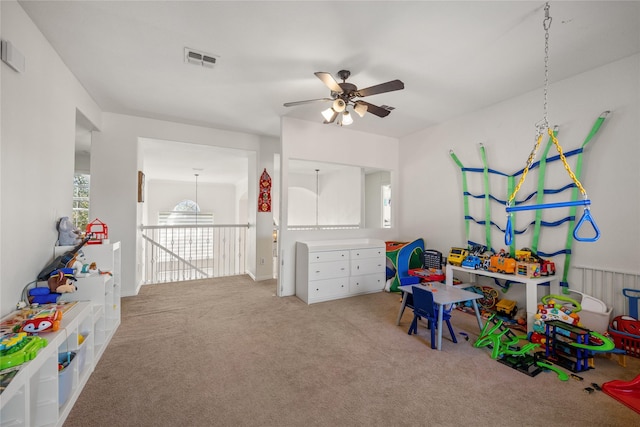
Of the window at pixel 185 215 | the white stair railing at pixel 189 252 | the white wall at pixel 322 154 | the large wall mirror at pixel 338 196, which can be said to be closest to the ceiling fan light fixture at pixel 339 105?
the white wall at pixel 322 154

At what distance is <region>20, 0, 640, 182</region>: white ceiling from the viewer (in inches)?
75.7

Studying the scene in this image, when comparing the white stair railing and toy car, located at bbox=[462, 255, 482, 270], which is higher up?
toy car, located at bbox=[462, 255, 482, 270]

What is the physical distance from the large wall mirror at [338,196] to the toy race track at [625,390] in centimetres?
419

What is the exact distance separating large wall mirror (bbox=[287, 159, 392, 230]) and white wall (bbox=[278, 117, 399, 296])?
3.87 feet

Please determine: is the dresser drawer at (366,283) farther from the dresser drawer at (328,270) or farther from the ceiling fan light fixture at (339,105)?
the ceiling fan light fixture at (339,105)

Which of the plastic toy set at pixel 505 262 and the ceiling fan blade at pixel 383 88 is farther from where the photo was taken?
the plastic toy set at pixel 505 262

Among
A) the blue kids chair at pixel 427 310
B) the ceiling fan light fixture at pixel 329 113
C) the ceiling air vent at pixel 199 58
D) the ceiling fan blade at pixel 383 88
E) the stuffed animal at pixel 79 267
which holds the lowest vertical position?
the blue kids chair at pixel 427 310

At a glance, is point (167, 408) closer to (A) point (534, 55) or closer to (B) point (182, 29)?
(B) point (182, 29)

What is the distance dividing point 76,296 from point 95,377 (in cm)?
64

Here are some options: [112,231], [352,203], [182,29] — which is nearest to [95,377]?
[112,231]

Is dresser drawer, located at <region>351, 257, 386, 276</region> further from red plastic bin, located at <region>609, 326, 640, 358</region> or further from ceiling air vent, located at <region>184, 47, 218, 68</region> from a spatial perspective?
ceiling air vent, located at <region>184, 47, 218, 68</region>

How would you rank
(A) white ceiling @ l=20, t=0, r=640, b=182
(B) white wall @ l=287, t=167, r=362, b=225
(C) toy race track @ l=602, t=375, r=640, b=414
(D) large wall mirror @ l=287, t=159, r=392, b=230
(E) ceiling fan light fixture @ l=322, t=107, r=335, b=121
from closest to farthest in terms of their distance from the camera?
(C) toy race track @ l=602, t=375, r=640, b=414 → (A) white ceiling @ l=20, t=0, r=640, b=182 → (E) ceiling fan light fixture @ l=322, t=107, r=335, b=121 → (D) large wall mirror @ l=287, t=159, r=392, b=230 → (B) white wall @ l=287, t=167, r=362, b=225

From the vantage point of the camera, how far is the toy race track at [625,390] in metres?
1.73

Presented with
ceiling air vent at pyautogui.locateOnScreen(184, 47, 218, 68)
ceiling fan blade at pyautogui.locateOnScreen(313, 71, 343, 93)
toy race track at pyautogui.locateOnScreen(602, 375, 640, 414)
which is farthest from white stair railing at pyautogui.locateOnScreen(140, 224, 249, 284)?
toy race track at pyautogui.locateOnScreen(602, 375, 640, 414)
